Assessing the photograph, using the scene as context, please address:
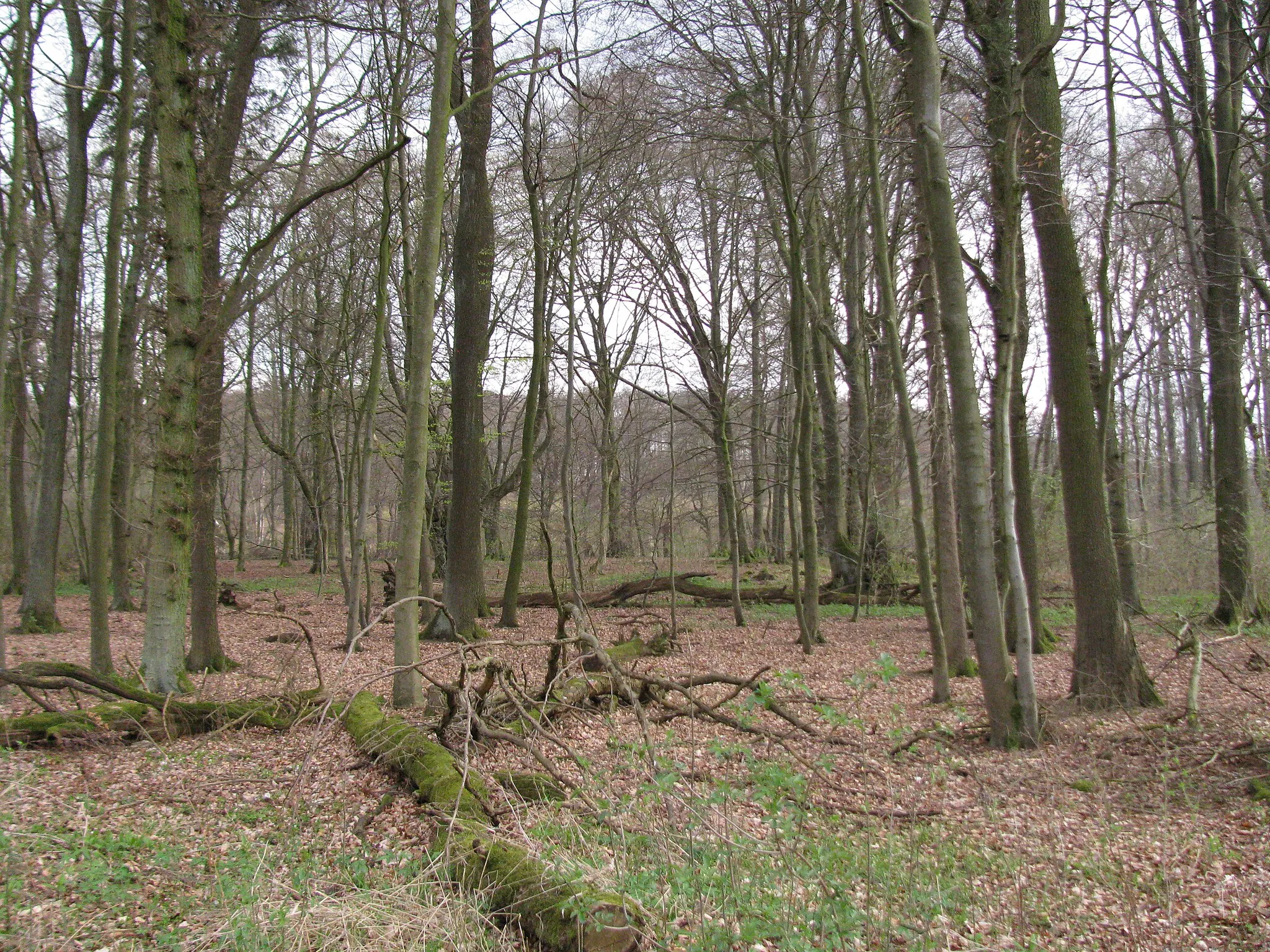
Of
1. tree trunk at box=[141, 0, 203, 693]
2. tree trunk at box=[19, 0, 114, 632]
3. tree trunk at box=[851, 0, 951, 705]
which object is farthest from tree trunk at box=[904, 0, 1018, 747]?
tree trunk at box=[19, 0, 114, 632]

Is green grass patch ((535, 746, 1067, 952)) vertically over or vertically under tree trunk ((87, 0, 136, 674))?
under

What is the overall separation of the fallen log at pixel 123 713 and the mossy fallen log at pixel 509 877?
198 centimetres

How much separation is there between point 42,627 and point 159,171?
27.2 ft

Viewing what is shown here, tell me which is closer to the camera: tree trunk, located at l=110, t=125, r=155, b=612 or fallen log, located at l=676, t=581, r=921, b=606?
tree trunk, located at l=110, t=125, r=155, b=612

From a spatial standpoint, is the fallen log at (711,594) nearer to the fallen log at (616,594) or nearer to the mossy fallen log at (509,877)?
the fallen log at (616,594)

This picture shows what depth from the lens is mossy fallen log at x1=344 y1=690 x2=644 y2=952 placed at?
8.95 ft

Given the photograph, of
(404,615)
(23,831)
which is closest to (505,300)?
(404,615)

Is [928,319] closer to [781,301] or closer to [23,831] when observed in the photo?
[23,831]

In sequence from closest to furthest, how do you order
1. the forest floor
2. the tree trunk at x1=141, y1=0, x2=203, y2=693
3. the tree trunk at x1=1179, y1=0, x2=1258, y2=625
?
1. the forest floor
2. the tree trunk at x1=141, y1=0, x2=203, y2=693
3. the tree trunk at x1=1179, y1=0, x2=1258, y2=625

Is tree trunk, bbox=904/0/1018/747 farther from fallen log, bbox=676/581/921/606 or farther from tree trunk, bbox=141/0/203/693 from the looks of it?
fallen log, bbox=676/581/921/606

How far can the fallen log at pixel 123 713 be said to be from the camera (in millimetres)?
5398

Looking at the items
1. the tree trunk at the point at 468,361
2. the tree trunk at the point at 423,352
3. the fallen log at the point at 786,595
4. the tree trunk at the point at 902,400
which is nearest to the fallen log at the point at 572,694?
the tree trunk at the point at 423,352

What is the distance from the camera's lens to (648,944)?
109 inches

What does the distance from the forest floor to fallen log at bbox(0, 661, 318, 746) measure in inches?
5.4
